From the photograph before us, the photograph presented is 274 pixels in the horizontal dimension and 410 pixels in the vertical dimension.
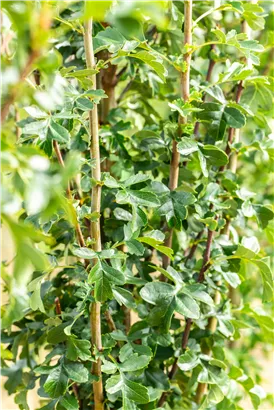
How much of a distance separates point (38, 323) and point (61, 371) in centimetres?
15

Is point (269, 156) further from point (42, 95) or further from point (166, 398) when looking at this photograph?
point (42, 95)

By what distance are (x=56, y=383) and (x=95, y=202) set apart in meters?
0.20

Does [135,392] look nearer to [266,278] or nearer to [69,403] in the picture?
[69,403]

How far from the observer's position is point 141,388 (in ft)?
1.98

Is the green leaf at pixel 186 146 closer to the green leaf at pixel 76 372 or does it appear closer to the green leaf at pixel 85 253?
the green leaf at pixel 85 253

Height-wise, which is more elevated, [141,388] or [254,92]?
[254,92]

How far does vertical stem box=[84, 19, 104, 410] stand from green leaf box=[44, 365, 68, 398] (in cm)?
4

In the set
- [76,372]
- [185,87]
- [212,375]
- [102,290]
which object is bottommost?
[212,375]

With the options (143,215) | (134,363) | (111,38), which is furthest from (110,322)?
(111,38)

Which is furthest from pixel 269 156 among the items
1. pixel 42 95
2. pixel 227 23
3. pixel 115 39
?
pixel 42 95

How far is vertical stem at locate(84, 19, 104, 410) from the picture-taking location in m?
0.53

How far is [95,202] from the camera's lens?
1.93 ft

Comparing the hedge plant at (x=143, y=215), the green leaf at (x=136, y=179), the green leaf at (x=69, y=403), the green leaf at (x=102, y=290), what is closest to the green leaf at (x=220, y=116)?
the hedge plant at (x=143, y=215)

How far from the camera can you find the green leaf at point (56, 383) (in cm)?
61
